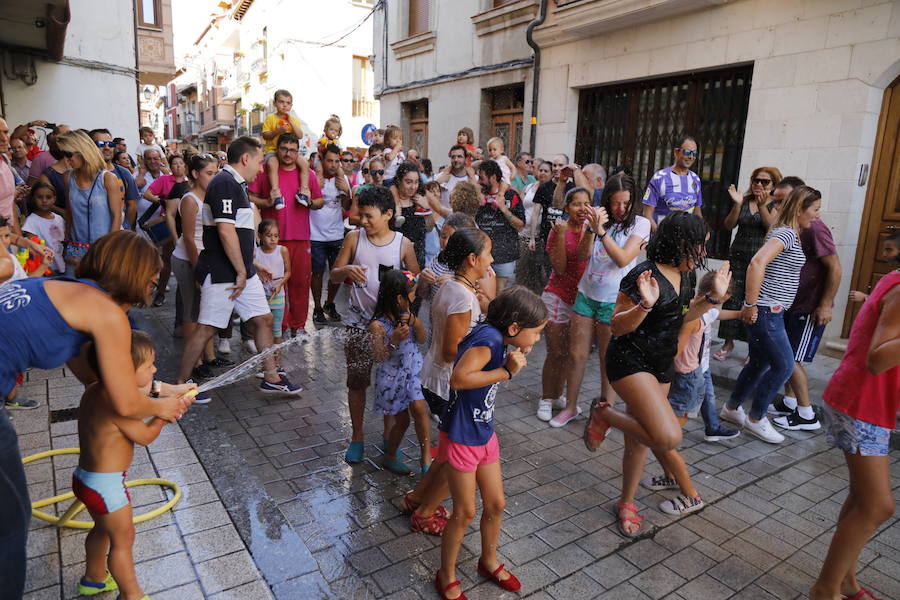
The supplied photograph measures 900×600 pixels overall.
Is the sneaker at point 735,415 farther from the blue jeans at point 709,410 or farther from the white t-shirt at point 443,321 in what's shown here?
the white t-shirt at point 443,321

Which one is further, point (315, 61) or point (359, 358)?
point (315, 61)

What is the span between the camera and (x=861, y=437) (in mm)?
2635

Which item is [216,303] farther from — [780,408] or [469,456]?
[780,408]

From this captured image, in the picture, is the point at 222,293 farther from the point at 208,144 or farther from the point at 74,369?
the point at 208,144

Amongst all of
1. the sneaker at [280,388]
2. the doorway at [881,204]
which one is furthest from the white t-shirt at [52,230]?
the doorway at [881,204]

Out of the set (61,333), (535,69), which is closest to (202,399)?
(61,333)

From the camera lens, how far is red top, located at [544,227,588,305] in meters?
4.94

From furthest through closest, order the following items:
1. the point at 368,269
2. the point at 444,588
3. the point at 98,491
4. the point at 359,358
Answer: the point at 368,269
the point at 359,358
the point at 444,588
the point at 98,491

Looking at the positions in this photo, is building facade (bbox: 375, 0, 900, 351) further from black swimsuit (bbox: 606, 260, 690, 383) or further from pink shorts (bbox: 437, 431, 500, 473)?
pink shorts (bbox: 437, 431, 500, 473)

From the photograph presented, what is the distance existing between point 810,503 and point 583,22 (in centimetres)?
815

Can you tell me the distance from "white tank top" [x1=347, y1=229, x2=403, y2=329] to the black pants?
7.04 ft

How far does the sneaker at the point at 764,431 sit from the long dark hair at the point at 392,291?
10.2ft

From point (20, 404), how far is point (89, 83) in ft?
39.4

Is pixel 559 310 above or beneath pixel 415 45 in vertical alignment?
beneath
